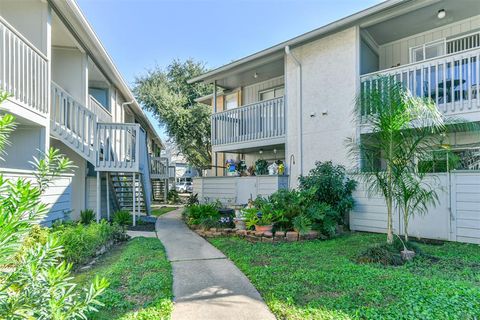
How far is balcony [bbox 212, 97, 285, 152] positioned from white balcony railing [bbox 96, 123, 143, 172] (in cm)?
398

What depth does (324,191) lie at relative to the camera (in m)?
8.52

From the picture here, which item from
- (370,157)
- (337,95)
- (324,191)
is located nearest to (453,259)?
(370,157)

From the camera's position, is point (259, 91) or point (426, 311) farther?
point (259, 91)

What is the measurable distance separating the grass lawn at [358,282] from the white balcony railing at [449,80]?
3.30m

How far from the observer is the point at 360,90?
8961 millimetres

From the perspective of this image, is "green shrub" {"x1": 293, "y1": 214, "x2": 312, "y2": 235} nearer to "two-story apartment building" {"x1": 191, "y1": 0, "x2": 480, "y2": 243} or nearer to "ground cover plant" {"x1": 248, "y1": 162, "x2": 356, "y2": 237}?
"ground cover plant" {"x1": 248, "y1": 162, "x2": 356, "y2": 237}

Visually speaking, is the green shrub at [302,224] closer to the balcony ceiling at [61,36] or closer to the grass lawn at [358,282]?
the grass lawn at [358,282]

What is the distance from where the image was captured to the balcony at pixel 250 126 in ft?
37.5

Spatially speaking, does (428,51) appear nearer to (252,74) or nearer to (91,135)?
(252,74)

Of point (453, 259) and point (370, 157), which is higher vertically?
point (370, 157)

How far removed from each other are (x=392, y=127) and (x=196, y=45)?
882 inches

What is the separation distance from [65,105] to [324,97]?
7.75 meters

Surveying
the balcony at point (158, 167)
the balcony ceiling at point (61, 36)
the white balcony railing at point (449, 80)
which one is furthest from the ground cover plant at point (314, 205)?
the balcony at point (158, 167)

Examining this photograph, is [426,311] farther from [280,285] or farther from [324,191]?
[324,191]
